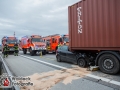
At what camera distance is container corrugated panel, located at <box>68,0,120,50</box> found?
6336 millimetres

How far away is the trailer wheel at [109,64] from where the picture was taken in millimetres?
6273

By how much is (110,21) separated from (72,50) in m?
Result: 3.40

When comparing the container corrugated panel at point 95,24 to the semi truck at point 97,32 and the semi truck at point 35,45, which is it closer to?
the semi truck at point 97,32

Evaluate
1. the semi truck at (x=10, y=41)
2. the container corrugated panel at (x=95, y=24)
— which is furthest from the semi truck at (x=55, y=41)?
the container corrugated panel at (x=95, y=24)

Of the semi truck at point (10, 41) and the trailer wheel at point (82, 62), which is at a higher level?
the semi truck at point (10, 41)

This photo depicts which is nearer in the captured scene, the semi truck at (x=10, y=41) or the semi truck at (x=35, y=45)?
the semi truck at (x=35, y=45)

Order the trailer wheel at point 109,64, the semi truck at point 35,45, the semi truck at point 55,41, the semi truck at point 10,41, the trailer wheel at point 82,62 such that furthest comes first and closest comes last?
the semi truck at point 10,41 < the semi truck at point 55,41 < the semi truck at point 35,45 < the trailer wheel at point 82,62 < the trailer wheel at point 109,64

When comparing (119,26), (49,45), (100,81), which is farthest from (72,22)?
(49,45)

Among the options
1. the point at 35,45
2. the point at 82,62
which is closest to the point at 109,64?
the point at 82,62

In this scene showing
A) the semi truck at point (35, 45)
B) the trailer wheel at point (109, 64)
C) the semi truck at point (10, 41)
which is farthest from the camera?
the semi truck at point (10, 41)

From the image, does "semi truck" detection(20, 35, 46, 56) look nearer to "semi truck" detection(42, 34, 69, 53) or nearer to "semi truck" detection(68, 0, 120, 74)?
"semi truck" detection(42, 34, 69, 53)

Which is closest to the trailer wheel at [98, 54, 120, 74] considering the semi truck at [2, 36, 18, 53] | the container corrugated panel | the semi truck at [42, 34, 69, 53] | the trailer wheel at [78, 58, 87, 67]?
the container corrugated panel

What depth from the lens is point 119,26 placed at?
Result: 6145 mm

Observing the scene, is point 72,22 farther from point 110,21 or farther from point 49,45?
point 49,45
